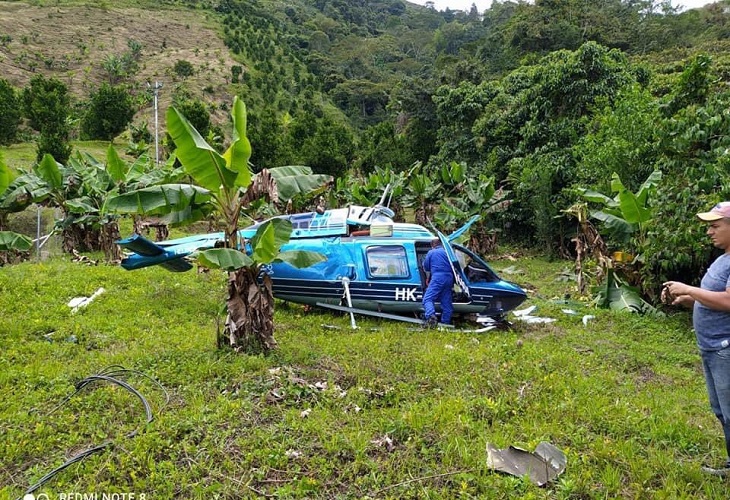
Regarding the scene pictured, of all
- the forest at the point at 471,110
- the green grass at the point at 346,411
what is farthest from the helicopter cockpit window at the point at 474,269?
the forest at the point at 471,110

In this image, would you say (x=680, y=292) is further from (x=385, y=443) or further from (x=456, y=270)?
(x=456, y=270)

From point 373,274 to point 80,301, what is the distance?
5460 millimetres

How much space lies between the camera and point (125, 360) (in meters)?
5.90

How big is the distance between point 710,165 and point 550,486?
746 cm

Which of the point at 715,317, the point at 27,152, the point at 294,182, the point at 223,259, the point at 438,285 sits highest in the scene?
the point at 27,152

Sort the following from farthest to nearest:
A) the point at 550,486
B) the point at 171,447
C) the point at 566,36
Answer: the point at 566,36 < the point at 171,447 < the point at 550,486

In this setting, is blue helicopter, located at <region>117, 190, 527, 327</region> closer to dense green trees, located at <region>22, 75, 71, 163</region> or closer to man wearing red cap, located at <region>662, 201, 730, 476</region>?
man wearing red cap, located at <region>662, 201, 730, 476</region>

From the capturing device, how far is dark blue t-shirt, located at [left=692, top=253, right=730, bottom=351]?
3418mm

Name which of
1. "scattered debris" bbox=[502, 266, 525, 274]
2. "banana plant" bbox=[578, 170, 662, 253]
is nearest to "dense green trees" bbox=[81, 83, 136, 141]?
"scattered debris" bbox=[502, 266, 525, 274]

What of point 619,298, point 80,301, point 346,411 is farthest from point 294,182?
point 619,298

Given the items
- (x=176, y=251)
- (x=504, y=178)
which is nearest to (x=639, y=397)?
(x=176, y=251)

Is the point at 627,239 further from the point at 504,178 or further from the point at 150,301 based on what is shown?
the point at 504,178

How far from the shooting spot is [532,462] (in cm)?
400

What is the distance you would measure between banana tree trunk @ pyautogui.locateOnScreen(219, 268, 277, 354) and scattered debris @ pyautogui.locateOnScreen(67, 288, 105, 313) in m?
3.63
